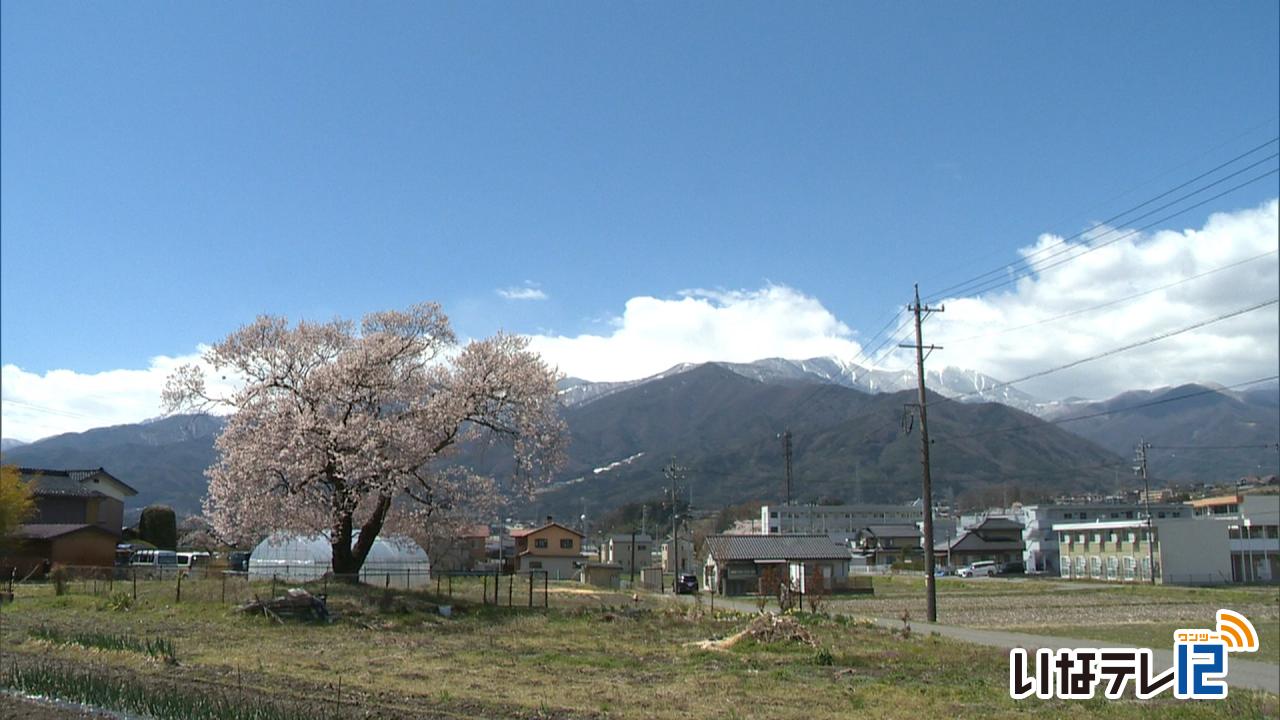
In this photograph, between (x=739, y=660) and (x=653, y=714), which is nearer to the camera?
(x=653, y=714)

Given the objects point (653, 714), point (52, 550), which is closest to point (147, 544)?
point (52, 550)

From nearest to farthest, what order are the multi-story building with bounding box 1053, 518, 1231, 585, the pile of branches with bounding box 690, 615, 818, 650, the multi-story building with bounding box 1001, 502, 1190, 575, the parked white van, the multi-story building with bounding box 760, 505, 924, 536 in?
the pile of branches with bounding box 690, 615, 818, 650
the parked white van
the multi-story building with bounding box 1053, 518, 1231, 585
the multi-story building with bounding box 1001, 502, 1190, 575
the multi-story building with bounding box 760, 505, 924, 536

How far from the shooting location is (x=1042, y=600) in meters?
49.2

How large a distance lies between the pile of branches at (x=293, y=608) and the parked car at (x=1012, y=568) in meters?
73.7

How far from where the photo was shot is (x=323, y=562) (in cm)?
4072

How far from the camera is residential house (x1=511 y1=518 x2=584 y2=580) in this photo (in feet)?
255

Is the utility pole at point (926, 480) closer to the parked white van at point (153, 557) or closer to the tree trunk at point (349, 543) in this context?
the tree trunk at point (349, 543)

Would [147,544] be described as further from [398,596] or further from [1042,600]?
[1042,600]

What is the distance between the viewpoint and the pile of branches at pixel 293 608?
2520cm

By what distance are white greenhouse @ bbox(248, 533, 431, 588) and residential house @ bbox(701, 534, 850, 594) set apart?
71.2 ft

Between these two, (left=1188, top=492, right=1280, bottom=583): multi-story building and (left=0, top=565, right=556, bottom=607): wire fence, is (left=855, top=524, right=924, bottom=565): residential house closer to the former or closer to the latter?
(left=1188, top=492, right=1280, bottom=583): multi-story building

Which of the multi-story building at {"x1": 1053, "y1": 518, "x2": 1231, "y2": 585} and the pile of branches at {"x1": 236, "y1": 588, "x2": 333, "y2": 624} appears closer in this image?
the pile of branches at {"x1": 236, "y1": 588, "x2": 333, "y2": 624}

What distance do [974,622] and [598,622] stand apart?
1411cm

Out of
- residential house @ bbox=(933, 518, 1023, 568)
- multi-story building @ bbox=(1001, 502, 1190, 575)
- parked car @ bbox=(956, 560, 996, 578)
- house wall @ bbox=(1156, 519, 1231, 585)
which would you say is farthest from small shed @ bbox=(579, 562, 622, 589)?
multi-story building @ bbox=(1001, 502, 1190, 575)
